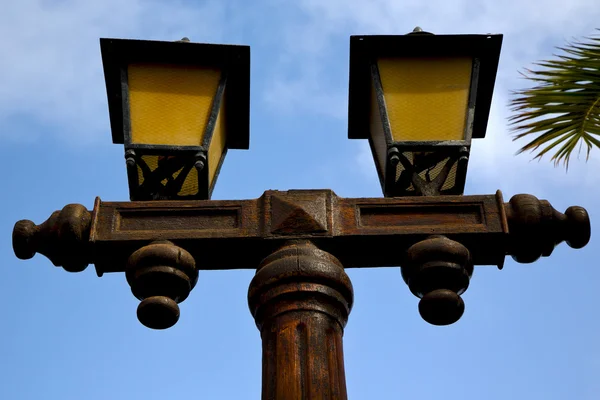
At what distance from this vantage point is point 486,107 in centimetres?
446

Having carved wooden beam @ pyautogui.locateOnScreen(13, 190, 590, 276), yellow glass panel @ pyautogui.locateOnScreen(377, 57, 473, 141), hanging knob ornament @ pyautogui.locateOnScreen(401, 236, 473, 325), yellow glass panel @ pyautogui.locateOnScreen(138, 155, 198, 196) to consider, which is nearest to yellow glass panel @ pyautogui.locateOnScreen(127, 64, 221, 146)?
yellow glass panel @ pyautogui.locateOnScreen(138, 155, 198, 196)

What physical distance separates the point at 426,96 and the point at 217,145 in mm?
970

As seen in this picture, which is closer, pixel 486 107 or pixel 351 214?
pixel 351 214

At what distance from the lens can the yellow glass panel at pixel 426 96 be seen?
412 cm

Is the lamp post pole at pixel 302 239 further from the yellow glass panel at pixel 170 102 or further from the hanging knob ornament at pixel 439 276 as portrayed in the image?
the yellow glass panel at pixel 170 102

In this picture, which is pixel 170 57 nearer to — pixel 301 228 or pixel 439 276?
pixel 301 228

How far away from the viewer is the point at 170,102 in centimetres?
419

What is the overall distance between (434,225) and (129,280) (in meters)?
1.20

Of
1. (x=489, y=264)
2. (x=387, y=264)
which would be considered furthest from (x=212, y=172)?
(x=489, y=264)

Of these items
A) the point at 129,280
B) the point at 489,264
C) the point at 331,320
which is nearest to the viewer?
the point at 331,320

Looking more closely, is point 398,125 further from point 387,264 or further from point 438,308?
point 438,308

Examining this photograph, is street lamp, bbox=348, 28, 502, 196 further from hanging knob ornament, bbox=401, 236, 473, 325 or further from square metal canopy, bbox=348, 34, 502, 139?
hanging knob ornament, bbox=401, 236, 473, 325

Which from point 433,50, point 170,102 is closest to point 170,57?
point 170,102

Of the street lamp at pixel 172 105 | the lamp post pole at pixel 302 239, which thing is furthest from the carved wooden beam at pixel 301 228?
the street lamp at pixel 172 105
